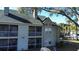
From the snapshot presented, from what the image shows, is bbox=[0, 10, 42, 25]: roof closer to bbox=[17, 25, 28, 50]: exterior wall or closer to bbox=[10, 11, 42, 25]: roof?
bbox=[10, 11, 42, 25]: roof

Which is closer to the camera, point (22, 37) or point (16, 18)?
point (22, 37)

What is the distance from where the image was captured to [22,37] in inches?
752

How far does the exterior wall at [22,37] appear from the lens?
18.6m

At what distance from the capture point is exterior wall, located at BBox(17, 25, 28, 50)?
1864cm

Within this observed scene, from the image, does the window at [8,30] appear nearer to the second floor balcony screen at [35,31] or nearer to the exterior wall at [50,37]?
the second floor balcony screen at [35,31]

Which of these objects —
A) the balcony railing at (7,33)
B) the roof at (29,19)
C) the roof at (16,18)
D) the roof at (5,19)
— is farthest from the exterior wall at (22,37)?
the roof at (29,19)

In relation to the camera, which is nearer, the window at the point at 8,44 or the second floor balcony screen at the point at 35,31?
the window at the point at 8,44

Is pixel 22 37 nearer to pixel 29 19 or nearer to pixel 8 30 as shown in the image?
pixel 8 30

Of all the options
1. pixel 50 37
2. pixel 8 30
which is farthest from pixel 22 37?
pixel 50 37

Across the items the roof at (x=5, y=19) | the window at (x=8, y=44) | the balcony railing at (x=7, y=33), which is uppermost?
the roof at (x=5, y=19)
